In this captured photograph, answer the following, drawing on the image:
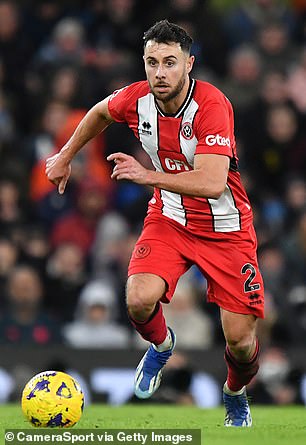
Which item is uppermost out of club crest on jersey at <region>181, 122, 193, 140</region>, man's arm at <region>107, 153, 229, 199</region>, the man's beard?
the man's beard

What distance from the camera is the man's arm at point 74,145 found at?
26.9 ft

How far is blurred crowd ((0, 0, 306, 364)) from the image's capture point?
38.9ft

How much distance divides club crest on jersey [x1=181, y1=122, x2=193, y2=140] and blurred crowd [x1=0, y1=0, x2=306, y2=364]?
3.97 m

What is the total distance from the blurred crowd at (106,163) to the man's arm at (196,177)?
4.11 m

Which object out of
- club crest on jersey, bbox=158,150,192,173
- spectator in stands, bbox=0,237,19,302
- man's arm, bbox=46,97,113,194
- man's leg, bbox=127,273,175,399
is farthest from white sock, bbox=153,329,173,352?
spectator in stands, bbox=0,237,19,302

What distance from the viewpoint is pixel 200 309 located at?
39.2 feet

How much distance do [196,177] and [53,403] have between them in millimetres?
1647

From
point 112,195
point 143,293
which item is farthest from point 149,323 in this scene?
point 112,195

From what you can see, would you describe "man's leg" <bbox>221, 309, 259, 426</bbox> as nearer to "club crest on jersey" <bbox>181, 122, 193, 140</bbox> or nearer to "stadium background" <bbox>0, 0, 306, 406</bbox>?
"club crest on jersey" <bbox>181, 122, 193, 140</bbox>

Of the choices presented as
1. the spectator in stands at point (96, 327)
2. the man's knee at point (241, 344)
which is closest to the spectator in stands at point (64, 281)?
Answer: the spectator in stands at point (96, 327)

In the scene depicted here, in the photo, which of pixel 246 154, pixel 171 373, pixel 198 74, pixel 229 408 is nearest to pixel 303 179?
pixel 246 154

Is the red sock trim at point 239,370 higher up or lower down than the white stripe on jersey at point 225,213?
lower down

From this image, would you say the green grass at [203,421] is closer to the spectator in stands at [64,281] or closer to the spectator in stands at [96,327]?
the spectator in stands at [96,327]

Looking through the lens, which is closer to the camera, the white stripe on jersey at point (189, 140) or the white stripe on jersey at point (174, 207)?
the white stripe on jersey at point (189, 140)
